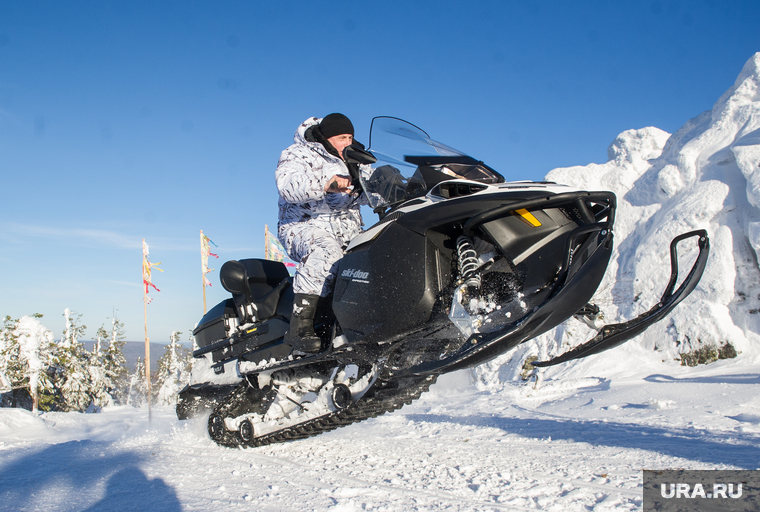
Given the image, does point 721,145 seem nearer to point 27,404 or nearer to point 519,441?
point 519,441

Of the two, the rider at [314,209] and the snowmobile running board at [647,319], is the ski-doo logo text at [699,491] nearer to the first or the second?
the snowmobile running board at [647,319]

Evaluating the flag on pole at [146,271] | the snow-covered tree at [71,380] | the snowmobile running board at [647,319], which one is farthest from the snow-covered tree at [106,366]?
the snowmobile running board at [647,319]

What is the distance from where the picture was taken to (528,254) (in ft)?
6.78

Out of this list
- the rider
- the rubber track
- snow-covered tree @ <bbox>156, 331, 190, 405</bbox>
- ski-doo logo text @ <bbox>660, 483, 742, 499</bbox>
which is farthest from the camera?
snow-covered tree @ <bbox>156, 331, 190, 405</bbox>

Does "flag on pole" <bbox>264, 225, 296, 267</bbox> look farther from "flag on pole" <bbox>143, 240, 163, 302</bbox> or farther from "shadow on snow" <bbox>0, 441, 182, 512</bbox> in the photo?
"shadow on snow" <bbox>0, 441, 182, 512</bbox>

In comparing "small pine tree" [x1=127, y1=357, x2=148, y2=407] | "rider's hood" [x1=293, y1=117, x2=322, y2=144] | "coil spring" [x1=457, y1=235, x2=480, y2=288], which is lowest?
"small pine tree" [x1=127, y1=357, x2=148, y2=407]

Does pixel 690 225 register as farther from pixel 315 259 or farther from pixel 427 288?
pixel 427 288

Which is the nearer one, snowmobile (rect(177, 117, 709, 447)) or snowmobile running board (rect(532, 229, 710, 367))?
snowmobile (rect(177, 117, 709, 447))

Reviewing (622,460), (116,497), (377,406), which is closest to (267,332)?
(377,406)

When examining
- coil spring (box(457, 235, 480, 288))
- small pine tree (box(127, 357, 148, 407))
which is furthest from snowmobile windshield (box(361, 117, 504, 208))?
small pine tree (box(127, 357, 148, 407))

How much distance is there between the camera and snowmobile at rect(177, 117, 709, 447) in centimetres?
204

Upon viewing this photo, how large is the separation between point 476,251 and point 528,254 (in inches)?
11.0

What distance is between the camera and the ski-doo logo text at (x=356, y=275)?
2495mm

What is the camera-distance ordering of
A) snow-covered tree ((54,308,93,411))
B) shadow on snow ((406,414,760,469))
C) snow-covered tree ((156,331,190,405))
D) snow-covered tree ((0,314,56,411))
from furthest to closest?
snow-covered tree ((156,331,190,405))
snow-covered tree ((54,308,93,411))
snow-covered tree ((0,314,56,411))
shadow on snow ((406,414,760,469))
